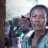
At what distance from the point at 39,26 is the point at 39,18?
0.08 m

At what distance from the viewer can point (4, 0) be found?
2.20 m

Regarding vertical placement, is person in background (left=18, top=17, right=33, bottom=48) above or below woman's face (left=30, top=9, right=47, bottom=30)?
below

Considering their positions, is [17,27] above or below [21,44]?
above

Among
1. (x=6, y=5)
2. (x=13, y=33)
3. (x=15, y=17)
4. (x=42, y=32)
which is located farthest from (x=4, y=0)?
(x=42, y=32)

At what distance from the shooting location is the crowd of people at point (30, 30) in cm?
→ 213

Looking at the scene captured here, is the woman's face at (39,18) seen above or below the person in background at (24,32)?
above

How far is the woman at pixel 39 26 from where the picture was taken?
6.97 ft

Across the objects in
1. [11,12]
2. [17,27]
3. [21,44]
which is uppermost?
[11,12]

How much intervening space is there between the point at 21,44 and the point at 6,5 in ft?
1.32

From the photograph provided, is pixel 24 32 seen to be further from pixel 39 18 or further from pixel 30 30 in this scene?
pixel 39 18

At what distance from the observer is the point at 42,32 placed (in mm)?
2139

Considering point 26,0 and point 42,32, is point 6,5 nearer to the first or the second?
point 26,0

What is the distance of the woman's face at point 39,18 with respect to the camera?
212 centimetres

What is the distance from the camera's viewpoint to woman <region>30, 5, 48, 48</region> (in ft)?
6.97
